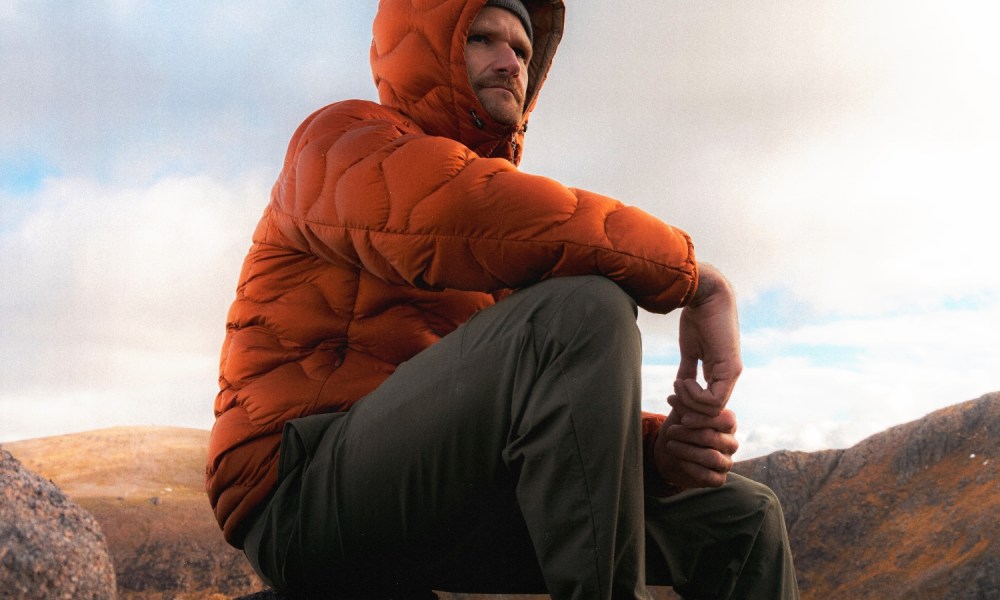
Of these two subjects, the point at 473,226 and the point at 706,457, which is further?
the point at 706,457

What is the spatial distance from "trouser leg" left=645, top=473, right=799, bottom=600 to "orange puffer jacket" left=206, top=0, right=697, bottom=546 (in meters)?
0.30

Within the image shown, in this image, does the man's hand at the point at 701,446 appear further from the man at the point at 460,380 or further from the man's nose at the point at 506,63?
the man's nose at the point at 506,63

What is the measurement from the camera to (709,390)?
174 centimetres

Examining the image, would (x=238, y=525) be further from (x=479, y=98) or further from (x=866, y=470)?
(x=866, y=470)

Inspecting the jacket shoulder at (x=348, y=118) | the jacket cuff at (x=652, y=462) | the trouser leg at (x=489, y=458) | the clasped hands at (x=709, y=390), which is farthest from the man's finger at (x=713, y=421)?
the jacket shoulder at (x=348, y=118)

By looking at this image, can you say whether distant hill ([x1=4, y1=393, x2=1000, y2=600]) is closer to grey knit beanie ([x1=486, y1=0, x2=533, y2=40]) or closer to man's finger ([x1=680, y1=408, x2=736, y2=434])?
man's finger ([x1=680, y1=408, x2=736, y2=434])

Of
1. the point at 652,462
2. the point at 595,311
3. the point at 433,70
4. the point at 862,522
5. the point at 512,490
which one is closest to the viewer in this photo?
the point at 595,311

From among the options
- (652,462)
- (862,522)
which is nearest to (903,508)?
(862,522)

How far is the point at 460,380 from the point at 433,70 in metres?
1.02

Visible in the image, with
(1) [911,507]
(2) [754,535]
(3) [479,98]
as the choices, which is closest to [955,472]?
(1) [911,507]

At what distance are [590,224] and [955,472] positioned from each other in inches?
127

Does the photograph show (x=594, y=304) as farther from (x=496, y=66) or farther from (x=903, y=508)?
(x=903, y=508)

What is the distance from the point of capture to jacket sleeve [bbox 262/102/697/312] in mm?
1597

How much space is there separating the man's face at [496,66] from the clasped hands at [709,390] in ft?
2.75
